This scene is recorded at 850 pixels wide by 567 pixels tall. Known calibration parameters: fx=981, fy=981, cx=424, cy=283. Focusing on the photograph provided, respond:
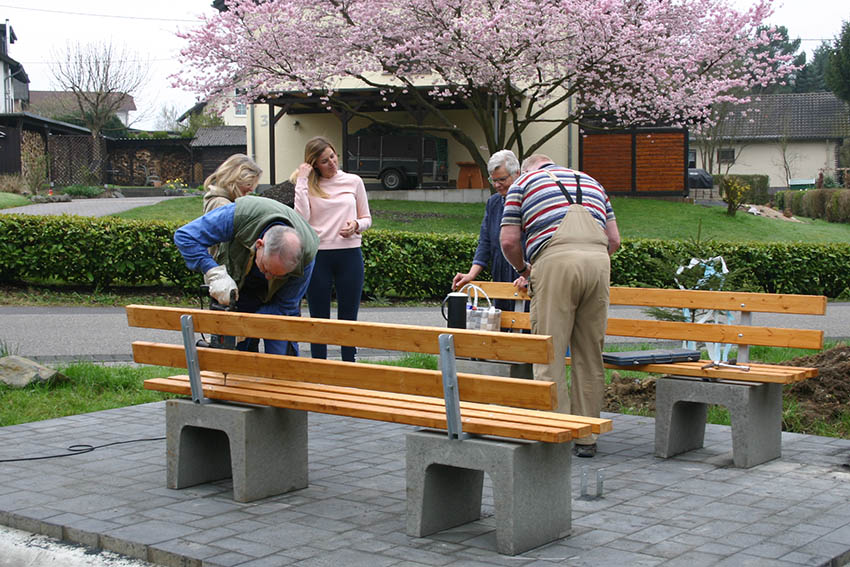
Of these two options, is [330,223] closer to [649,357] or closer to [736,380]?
[649,357]

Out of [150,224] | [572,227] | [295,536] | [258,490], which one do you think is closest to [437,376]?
[295,536]

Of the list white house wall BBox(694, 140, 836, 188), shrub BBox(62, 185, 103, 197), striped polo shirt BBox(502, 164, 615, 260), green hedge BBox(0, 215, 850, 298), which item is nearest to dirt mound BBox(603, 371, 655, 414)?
striped polo shirt BBox(502, 164, 615, 260)

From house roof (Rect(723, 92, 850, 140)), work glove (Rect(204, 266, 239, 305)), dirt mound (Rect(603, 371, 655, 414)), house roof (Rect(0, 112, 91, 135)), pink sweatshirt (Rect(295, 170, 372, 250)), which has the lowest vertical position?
dirt mound (Rect(603, 371, 655, 414))

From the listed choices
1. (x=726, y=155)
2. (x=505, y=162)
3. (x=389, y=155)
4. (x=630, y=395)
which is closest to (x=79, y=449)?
(x=505, y=162)

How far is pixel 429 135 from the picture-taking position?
1195 inches

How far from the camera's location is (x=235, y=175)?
19.7ft

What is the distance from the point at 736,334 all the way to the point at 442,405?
84.8 inches

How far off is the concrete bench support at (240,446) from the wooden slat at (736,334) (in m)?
2.32

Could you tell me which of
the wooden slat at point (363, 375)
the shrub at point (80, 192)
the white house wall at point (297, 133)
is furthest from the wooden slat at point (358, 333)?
the shrub at point (80, 192)

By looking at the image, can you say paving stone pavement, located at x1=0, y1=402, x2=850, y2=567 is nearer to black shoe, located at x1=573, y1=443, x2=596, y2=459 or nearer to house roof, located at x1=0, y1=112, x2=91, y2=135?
black shoe, located at x1=573, y1=443, x2=596, y2=459

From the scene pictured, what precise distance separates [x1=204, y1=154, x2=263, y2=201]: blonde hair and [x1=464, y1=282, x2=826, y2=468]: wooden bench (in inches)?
103

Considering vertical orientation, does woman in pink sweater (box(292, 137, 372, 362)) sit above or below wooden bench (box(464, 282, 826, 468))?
above

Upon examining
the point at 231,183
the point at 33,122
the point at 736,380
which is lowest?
the point at 736,380

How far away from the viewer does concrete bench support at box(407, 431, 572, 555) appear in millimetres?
3936
